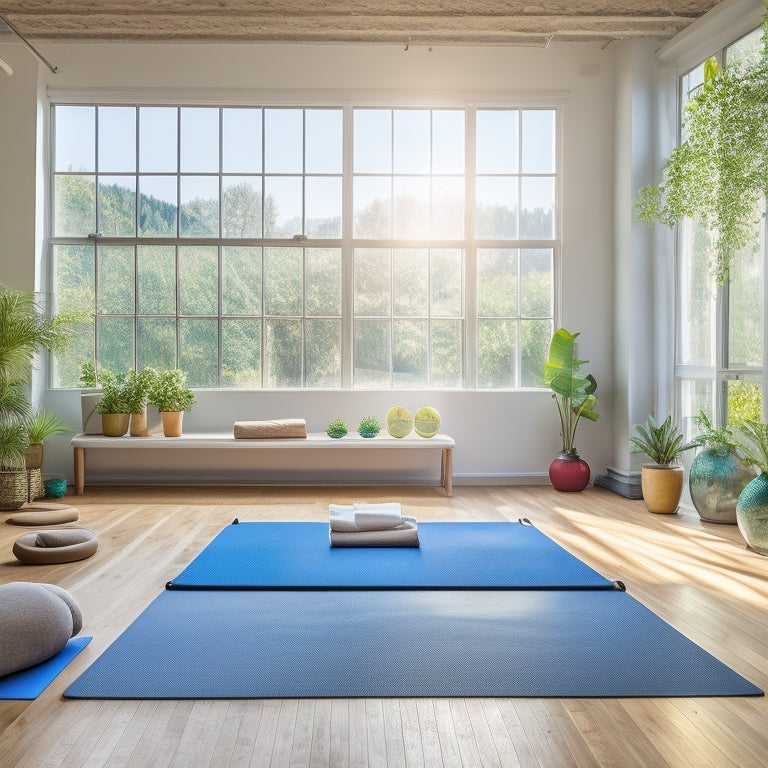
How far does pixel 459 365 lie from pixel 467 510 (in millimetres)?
1615

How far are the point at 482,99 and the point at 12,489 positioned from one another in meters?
4.86

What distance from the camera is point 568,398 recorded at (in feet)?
20.5

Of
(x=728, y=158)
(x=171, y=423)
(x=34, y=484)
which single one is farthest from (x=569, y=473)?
(x=34, y=484)

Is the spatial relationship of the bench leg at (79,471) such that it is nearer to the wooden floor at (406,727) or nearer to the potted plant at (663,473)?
the wooden floor at (406,727)

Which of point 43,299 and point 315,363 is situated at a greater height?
point 43,299

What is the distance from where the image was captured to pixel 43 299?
650cm

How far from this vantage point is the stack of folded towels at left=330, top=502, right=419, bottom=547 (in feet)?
13.5

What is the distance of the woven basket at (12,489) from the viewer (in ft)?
17.7

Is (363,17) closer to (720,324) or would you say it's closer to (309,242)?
(309,242)

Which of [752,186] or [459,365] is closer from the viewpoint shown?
[752,186]

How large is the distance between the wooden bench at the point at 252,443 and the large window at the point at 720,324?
6.20 ft

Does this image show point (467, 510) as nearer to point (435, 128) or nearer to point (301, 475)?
point (301, 475)

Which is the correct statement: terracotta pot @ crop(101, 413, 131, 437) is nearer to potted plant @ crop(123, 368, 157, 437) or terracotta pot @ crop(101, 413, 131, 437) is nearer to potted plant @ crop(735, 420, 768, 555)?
potted plant @ crop(123, 368, 157, 437)

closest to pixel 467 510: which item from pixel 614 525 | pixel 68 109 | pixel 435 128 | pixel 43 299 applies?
pixel 614 525
